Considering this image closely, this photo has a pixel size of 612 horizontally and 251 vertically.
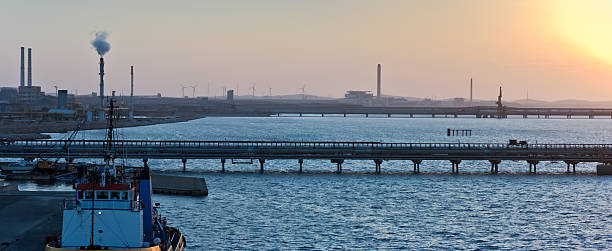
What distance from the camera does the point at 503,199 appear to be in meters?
72.8

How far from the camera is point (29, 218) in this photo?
1917 inches

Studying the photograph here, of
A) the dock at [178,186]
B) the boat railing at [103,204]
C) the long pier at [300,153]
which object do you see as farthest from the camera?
the long pier at [300,153]

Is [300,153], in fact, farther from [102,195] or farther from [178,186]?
[102,195]

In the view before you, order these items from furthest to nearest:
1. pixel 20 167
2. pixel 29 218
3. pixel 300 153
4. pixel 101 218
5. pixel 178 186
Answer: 1. pixel 300 153
2. pixel 20 167
3. pixel 178 186
4. pixel 29 218
5. pixel 101 218

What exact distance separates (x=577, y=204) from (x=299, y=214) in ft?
92.4

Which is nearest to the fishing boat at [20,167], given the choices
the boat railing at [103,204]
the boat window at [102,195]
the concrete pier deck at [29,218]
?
the concrete pier deck at [29,218]

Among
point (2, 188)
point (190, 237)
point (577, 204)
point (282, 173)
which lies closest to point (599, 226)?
point (577, 204)

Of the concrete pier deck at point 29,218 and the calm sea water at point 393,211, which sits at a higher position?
the concrete pier deck at point 29,218

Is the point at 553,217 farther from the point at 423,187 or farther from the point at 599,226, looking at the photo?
the point at 423,187

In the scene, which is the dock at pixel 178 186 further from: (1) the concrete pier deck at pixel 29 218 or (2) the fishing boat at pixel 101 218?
(2) the fishing boat at pixel 101 218

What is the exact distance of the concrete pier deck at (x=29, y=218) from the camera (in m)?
41.4

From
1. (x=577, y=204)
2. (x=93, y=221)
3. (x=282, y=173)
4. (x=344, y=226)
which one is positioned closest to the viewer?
(x=93, y=221)

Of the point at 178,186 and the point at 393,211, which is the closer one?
the point at 393,211

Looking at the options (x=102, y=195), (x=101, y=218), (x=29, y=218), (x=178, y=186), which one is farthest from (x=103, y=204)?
(x=178, y=186)
